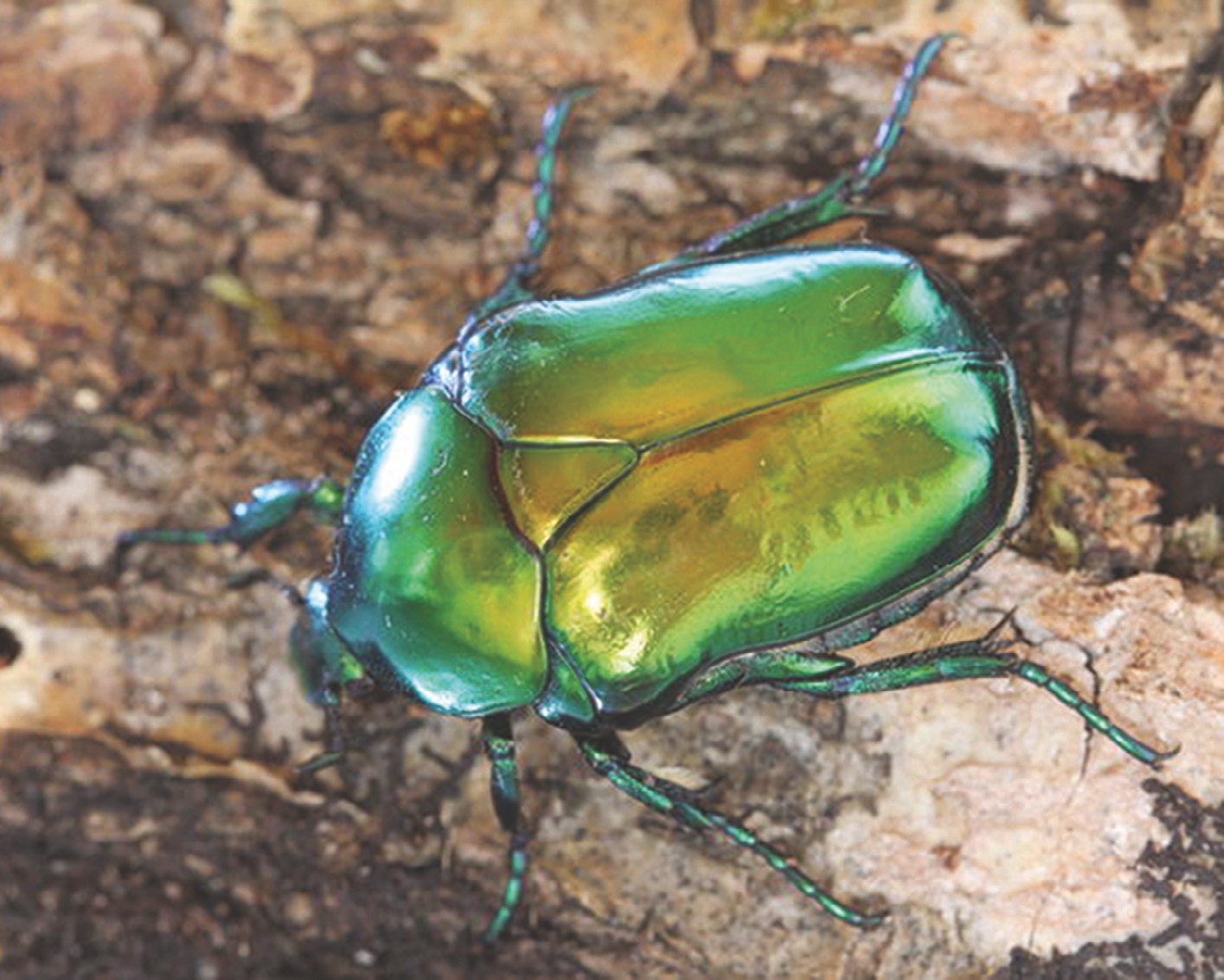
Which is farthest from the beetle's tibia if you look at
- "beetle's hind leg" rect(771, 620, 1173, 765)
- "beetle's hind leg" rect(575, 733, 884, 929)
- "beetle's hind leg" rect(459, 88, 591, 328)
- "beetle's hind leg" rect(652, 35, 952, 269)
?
"beetle's hind leg" rect(575, 733, 884, 929)

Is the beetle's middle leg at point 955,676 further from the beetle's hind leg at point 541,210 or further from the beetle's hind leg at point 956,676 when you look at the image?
the beetle's hind leg at point 541,210

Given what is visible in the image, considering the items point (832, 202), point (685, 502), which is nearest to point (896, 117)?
point (832, 202)

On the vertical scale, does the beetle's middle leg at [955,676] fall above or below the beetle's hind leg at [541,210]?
below

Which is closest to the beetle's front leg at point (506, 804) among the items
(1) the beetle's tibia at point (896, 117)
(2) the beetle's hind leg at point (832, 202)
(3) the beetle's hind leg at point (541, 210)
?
(3) the beetle's hind leg at point (541, 210)

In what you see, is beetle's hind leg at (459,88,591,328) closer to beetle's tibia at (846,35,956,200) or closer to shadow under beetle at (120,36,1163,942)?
shadow under beetle at (120,36,1163,942)

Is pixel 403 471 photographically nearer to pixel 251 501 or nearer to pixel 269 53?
pixel 251 501
